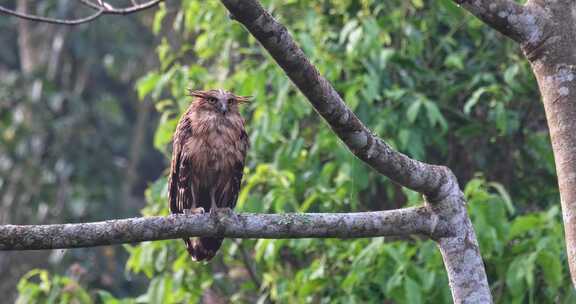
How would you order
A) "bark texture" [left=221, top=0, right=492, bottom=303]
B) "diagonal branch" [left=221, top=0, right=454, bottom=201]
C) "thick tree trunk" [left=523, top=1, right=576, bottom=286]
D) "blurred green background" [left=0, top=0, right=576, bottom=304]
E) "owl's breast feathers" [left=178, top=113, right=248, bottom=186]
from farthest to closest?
"blurred green background" [left=0, top=0, right=576, bottom=304] → "owl's breast feathers" [left=178, top=113, right=248, bottom=186] → "thick tree trunk" [left=523, top=1, right=576, bottom=286] → "bark texture" [left=221, top=0, right=492, bottom=303] → "diagonal branch" [left=221, top=0, right=454, bottom=201]

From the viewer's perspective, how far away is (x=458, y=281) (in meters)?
3.96

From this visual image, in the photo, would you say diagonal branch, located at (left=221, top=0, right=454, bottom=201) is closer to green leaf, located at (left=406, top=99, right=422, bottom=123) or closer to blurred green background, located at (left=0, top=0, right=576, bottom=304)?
blurred green background, located at (left=0, top=0, right=576, bottom=304)

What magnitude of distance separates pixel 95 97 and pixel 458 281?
35.0 ft

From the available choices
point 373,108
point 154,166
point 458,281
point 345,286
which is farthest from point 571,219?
point 154,166

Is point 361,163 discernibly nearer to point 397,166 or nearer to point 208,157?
point 208,157

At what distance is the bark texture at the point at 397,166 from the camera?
345 centimetres

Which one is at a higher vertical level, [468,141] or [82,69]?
[82,69]

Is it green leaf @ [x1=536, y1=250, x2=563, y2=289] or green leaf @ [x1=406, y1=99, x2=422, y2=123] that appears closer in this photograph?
green leaf @ [x1=536, y1=250, x2=563, y2=289]

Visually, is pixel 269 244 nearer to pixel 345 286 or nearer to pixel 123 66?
pixel 345 286

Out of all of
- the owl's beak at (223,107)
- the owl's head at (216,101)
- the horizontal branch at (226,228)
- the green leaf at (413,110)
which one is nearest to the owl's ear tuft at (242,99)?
the owl's head at (216,101)

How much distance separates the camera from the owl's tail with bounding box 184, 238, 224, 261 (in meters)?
5.11

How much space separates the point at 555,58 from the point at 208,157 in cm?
194

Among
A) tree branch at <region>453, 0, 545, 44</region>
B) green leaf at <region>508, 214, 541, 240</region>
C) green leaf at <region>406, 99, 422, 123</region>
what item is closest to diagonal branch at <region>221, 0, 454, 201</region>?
tree branch at <region>453, 0, 545, 44</region>

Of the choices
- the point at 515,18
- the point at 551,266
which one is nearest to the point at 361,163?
the point at 551,266
